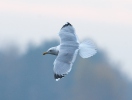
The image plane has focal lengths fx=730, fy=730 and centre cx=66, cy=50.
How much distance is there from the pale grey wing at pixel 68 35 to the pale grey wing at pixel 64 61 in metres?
0.24

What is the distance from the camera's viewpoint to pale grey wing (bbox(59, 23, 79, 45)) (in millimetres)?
10289

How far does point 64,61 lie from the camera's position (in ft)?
31.8

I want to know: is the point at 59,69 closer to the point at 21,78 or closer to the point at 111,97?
the point at 111,97

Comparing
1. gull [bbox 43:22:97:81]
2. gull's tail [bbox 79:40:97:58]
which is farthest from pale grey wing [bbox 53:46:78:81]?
gull's tail [bbox 79:40:97:58]

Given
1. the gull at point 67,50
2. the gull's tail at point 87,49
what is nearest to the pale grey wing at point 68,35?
the gull at point 67,50

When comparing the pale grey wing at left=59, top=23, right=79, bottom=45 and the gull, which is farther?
the pale grey wing at left=59, top=23, right=79, bottom=45

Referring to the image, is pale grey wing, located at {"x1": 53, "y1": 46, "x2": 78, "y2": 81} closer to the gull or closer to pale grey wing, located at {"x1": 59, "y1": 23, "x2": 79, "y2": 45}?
the gull

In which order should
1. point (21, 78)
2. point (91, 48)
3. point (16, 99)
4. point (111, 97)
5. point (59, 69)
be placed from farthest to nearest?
point (21, 78) < point (16, 99) < point (111, 97) < point (91, 48) < point (59, 69)

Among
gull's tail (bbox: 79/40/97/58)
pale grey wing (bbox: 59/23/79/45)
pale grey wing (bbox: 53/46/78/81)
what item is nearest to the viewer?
pale grey wing (bbox: 53/46/78/81)

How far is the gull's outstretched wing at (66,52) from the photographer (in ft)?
31.3

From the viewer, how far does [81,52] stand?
1011 centimetres

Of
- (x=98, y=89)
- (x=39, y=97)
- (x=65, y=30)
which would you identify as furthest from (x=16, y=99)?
(x=65, y=30)

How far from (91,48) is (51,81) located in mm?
17996

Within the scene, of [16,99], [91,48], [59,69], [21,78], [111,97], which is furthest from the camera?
[21,78]
